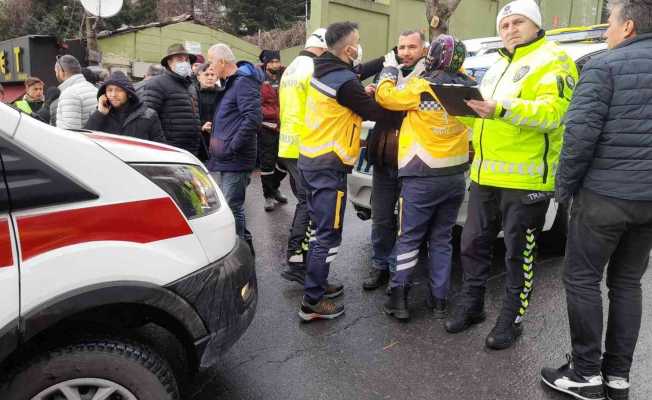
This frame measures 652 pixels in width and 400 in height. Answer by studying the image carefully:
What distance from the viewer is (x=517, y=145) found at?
297cm

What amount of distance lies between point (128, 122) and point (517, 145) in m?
2.86

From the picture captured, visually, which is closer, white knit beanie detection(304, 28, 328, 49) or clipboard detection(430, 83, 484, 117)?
clipboard detection(430, 83, 484, 117)

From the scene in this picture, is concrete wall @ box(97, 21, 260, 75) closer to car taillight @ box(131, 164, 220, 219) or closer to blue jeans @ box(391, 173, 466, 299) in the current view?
blue jeans @ box(391, 173, 466, 299)

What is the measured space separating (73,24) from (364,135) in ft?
74.0

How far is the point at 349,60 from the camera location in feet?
11.4

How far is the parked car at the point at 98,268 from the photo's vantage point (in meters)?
1.80

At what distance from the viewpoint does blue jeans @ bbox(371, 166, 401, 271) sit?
13.4 feet

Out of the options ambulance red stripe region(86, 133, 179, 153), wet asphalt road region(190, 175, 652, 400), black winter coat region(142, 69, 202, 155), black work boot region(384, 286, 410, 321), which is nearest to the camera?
ambulance red stripe region(86, 133, 179, 153)

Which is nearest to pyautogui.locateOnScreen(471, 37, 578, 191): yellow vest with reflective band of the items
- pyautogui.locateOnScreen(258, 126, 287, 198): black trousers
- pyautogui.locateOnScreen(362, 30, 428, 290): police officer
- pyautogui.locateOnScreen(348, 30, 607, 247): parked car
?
pyautogui.locateOnScreen(362, 30, 428, 290): police officer

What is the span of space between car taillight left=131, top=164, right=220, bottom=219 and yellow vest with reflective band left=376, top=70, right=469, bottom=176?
1.39 m

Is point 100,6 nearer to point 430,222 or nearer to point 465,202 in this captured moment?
point 465,202

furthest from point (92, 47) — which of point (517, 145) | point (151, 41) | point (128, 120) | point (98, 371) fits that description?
point (98, 371)

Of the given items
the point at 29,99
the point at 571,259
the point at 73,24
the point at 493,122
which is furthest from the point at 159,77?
the point at 73,24

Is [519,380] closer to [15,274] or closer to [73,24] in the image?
[15,274]
